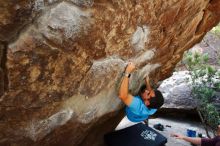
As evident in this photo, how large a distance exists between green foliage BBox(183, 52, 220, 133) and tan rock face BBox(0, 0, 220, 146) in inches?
171

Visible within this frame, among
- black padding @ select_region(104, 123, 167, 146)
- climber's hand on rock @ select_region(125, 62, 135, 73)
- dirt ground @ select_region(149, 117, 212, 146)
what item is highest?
climber's hand on rock @ select_region(125, 62, 135, 73)

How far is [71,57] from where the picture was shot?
3736 millimetres

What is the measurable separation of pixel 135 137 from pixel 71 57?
2.47m

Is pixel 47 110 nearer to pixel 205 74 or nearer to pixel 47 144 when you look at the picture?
pixel 47 144

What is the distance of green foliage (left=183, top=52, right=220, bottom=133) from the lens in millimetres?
9091

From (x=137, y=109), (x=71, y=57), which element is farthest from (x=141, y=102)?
(x=71, y=57)

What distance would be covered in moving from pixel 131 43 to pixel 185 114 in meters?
6.84

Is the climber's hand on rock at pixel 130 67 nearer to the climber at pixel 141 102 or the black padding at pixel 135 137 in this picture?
the climber at pixel 141 102

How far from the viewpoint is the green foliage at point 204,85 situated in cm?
909

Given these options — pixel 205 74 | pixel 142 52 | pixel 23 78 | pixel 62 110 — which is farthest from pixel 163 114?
pixel 23 78

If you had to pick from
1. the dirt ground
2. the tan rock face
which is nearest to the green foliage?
the dirt ground

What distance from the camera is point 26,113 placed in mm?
3801

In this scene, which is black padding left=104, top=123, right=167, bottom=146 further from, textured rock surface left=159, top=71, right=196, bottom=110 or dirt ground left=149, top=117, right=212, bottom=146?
textured rock surface left=159, top=71, right=196, bottom=110

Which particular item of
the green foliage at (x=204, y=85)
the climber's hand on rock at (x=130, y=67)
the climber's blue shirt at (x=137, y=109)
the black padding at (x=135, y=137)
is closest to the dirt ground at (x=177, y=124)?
the green foliage at (x=204, y=85)
